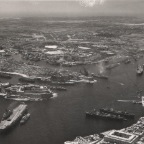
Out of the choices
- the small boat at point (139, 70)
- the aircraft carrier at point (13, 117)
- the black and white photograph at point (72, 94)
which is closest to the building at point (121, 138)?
the black and white photograph at point (72, 94)

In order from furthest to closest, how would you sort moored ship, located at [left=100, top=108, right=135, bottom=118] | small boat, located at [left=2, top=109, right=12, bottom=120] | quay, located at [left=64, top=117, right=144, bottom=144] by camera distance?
1. moored ship, located at [left=100, top=108, right=135, bottom=118]
2. small boat, located at [left=2, top=109, right=12, bottom=120]
3. quay, located at [left=64, top=117, right=144, bottom=144]

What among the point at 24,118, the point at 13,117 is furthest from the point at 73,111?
the point at 13,117

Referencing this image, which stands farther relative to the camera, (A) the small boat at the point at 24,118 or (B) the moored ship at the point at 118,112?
(B) the moored ship at the point at 118,112

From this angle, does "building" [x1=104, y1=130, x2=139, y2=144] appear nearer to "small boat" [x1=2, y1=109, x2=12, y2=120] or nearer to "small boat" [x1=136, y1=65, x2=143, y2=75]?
"small boat" [x1=2, y1=109, x2=12, y2=120]

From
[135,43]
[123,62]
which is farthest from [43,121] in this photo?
[135,43]

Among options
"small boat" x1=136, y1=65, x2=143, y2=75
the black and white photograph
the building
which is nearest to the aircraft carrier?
the black and white photograph

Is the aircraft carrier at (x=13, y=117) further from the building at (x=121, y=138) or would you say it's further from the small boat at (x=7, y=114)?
the building at (x=121, y=138)
